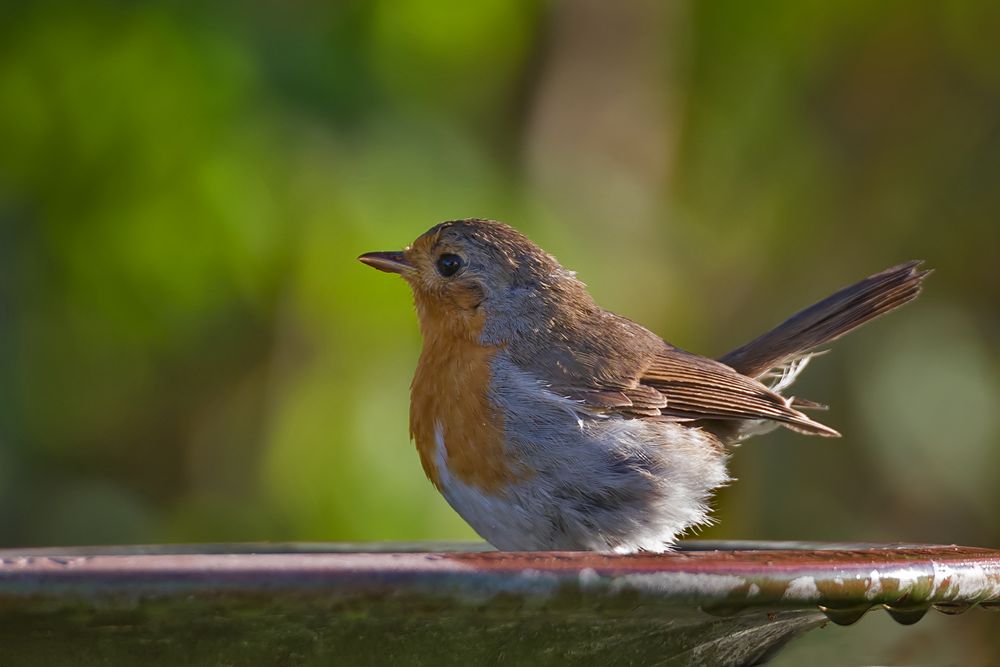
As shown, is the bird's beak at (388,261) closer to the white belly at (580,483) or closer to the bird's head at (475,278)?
the bird's head at (475,278)

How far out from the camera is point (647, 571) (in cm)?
145

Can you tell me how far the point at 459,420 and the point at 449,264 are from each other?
0.54 meters

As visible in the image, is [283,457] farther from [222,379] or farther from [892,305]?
[892,305]

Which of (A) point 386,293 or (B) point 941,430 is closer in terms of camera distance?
(A) point 386,293

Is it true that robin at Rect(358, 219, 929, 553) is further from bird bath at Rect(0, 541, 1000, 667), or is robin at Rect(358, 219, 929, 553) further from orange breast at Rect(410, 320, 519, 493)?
bird bath at Rect(0, 541, 1000, 667)

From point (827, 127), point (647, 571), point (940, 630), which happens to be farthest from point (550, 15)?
point (647, 571)

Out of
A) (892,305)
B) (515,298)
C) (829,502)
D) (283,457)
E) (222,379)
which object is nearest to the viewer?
(515,298)

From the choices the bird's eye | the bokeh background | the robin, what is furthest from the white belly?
the bokeh background

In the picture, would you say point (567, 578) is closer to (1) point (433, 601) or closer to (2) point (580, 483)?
(1) point (433, 601)

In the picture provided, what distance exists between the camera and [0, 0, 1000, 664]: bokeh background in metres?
3.93

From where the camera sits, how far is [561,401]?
3.09 m

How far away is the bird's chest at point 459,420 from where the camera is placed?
292 cm

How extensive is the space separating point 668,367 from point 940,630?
2.21m

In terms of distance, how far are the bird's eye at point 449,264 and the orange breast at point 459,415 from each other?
6.7 inches
